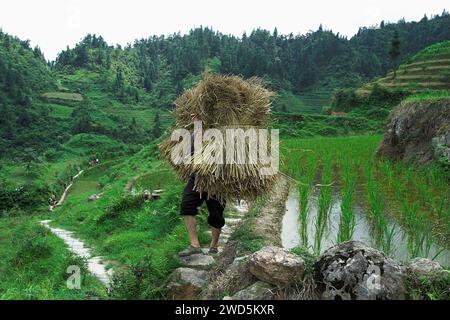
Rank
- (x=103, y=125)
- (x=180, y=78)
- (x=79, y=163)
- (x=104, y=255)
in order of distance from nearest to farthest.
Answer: (x=104, y=255) < (x=79, y=163) < (x=103, y=125) < (x=180, y=78)

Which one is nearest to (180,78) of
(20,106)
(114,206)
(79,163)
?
(20,106)

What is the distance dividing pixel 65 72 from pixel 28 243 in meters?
78.2

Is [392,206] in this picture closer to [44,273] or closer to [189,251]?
[189,251]

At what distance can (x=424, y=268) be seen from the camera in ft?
9.23

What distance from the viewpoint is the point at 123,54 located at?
91875 millimetres

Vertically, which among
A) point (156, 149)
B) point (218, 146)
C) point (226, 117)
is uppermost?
point (226, 117)

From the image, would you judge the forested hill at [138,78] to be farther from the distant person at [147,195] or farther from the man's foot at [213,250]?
the man's foot at [213,250]

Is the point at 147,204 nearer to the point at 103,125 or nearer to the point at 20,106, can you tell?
the point at 103,125

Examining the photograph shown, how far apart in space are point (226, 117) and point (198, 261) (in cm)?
136

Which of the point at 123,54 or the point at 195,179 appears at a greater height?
the point at 123,54

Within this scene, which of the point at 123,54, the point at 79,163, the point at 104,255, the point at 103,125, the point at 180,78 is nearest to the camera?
the point at 104,255

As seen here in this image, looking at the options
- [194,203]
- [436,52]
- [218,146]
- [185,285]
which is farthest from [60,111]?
[185,285]

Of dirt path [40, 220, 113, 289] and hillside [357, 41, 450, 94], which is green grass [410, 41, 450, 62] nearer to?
hillside [357, 41, 450, 94]

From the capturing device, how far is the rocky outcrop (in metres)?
7.72
